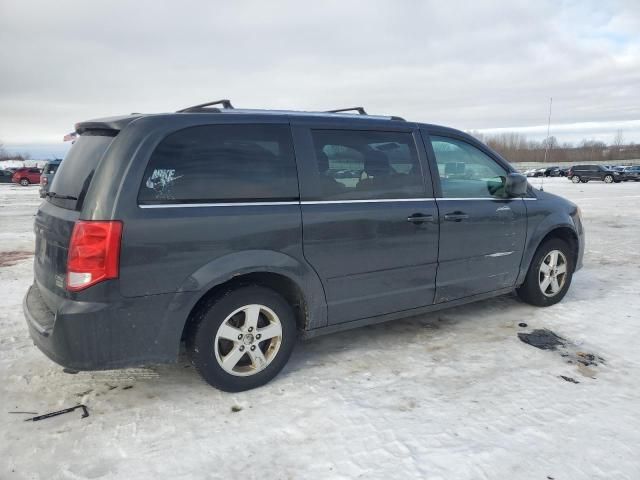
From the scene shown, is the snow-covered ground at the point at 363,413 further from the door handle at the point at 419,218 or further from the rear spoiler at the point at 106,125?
the rear spoiler at the point at 106,125

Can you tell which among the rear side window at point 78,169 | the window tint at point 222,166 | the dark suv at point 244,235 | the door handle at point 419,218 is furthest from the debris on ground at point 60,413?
the door handle at point 419,218

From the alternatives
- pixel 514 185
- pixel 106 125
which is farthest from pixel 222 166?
pixel 514 185

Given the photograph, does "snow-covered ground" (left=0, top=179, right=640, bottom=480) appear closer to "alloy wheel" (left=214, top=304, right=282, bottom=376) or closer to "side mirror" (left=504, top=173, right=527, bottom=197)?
"alloy wheel" (left=214, top=304, right=282, bottom=376)

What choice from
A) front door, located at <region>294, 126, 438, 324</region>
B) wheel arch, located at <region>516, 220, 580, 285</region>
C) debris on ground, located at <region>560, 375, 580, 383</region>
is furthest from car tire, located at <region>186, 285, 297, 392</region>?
wheel arch, located at <region>516, 220, 580, 285</region>

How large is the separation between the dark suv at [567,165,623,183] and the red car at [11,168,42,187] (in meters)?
37.2

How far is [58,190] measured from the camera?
10.8 ft

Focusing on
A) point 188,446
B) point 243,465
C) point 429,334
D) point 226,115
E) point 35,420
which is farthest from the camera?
point 429,334

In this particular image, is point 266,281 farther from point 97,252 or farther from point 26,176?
point 26,176

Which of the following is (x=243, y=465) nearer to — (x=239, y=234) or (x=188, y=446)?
(x=188, y=446)

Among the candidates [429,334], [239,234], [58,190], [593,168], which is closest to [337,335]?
[429,334]

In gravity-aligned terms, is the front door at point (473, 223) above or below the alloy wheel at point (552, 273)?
above

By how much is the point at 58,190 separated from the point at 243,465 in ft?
7.07

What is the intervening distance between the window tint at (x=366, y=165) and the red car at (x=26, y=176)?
35937mm

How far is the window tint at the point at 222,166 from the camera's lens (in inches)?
115
